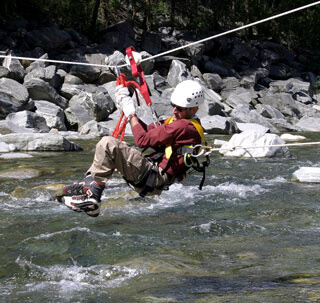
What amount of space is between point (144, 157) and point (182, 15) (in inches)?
1204

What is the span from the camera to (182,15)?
3559 centimetres

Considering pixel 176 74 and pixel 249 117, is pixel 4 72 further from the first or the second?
pixel 249 117

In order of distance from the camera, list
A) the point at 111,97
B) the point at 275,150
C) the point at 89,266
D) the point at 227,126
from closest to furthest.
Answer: the point at 89,266
the point at 275,150
the point at 227,126
the point at 111,97

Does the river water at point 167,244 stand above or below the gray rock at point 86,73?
above

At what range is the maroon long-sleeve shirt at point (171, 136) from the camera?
19.6 feet

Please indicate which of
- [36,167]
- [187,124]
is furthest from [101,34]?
[187,124]

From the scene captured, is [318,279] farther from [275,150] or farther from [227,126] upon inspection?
[227,126]

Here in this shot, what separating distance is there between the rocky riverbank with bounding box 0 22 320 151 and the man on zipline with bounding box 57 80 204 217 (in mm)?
9408

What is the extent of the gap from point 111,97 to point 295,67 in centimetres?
1653

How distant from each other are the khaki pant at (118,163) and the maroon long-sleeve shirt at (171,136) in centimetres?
17

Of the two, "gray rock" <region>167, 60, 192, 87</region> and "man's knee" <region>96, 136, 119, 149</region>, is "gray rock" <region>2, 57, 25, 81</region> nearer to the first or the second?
"gray rock" <region>167, 60, 192, 87</region>

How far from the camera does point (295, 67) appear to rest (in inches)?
1393

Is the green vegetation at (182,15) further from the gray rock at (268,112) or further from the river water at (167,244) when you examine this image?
the river water at (167,244)

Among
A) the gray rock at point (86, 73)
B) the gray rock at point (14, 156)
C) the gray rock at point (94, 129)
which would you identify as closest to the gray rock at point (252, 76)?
the gray rock at point (86, 73)
